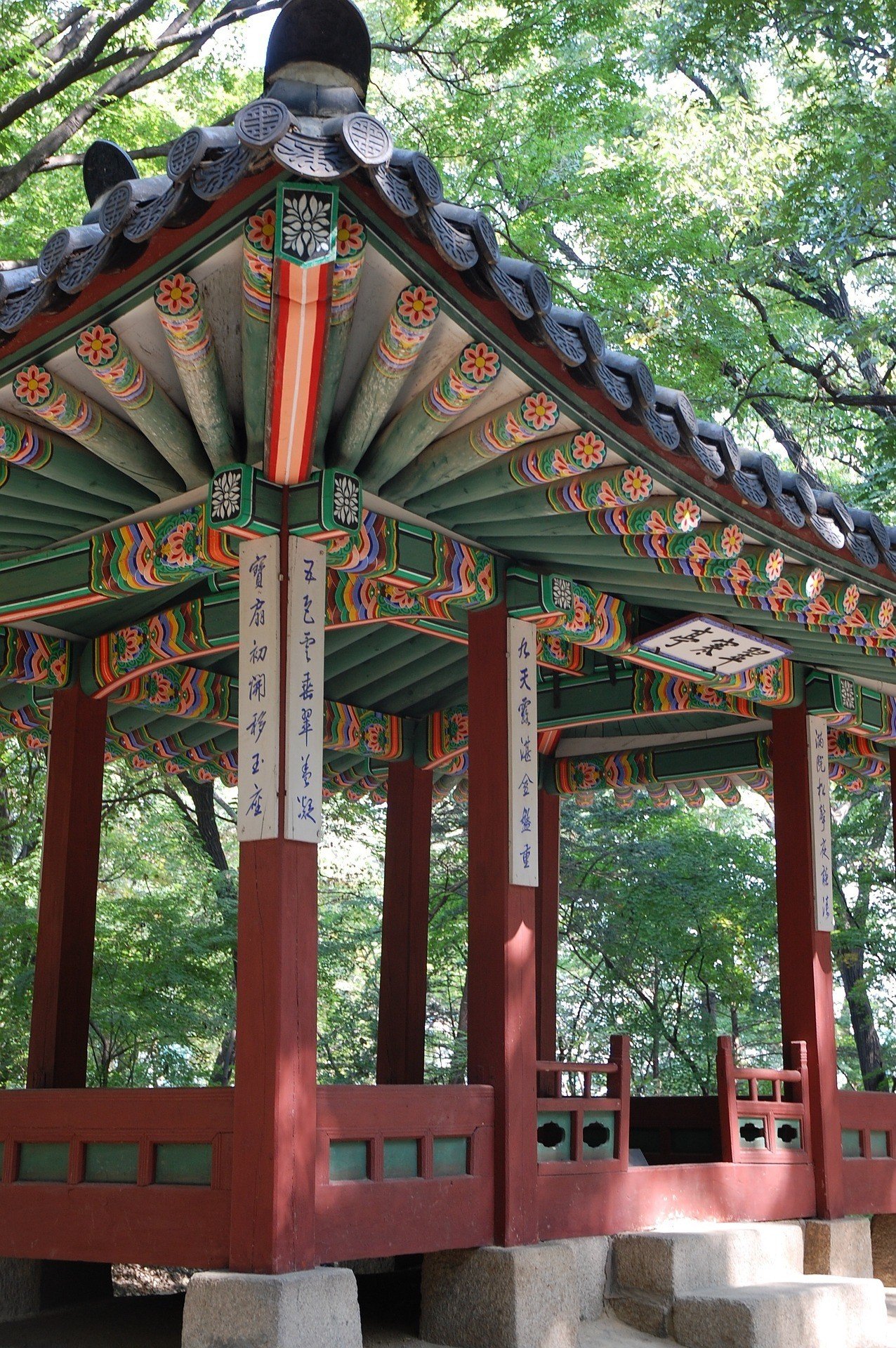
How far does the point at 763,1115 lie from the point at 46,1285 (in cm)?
380

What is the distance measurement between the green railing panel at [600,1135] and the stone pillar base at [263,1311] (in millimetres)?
2025

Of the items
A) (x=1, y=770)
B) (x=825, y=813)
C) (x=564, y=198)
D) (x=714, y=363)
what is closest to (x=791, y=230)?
(x=714, y=363)

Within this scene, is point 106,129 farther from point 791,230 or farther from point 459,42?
point 791,230

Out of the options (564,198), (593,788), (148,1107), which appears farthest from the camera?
(564,198)

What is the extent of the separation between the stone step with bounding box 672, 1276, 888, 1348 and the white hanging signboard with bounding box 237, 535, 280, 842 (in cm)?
302

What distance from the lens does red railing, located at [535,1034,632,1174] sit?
6.05m

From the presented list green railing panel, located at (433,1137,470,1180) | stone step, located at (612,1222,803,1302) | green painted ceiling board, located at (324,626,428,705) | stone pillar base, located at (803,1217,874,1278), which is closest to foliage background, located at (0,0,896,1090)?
green painted ceiling board, located at (324,626,428,705)

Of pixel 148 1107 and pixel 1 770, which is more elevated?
pixel 1 770

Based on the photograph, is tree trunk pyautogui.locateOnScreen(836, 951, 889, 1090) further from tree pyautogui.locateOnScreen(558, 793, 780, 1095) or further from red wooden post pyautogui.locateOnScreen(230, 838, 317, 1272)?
red wooden post pyautogui.locateOnScreen(230, 838, 317, 1272)

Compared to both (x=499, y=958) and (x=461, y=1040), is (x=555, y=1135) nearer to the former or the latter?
(x=499, y=958)

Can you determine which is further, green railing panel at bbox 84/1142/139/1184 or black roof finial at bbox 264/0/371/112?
green railing panel at bbox 84/1142/139/1184

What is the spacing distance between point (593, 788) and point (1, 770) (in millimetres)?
6122

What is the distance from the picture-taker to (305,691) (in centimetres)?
513

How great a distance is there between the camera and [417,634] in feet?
25.7
